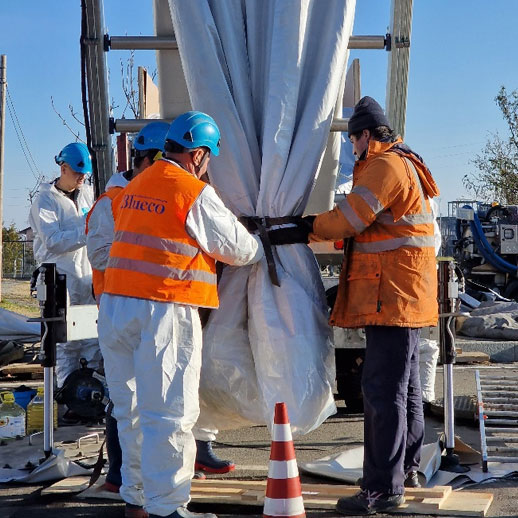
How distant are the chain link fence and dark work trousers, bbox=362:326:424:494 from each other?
106ft

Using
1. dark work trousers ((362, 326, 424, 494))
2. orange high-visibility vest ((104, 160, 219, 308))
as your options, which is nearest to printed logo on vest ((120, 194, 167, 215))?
orange high-visibility vest ((104, 160, 219, 308))

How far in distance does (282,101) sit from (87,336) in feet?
7.36

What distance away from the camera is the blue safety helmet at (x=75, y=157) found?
6562mm

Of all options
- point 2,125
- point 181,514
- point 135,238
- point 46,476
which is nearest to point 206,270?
point 135,238

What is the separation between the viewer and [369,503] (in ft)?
13.1

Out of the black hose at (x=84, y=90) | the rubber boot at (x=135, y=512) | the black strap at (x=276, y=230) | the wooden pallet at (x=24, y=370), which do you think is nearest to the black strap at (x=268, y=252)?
the black strap at (x=276, y=230)

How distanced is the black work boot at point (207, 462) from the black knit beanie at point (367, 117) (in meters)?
1.94

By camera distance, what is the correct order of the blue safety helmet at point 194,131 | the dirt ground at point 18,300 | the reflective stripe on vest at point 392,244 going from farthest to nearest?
the dirt ground at point 18,300 → the reflective stripe on vest at point 392,244 → the blue safety helmet at point 194,131

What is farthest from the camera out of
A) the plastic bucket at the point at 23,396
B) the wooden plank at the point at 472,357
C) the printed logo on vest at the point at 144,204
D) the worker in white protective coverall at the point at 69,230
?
the wooden plank at the point at 472,357

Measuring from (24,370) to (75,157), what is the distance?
8.46 feet

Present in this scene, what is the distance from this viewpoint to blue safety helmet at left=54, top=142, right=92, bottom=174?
6.56m

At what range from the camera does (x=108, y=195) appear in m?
4.61

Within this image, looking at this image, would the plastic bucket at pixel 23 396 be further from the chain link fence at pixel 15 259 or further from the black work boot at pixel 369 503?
the chain link fence at pixel 15 259

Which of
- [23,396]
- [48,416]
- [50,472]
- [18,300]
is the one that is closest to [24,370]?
[23,396]
